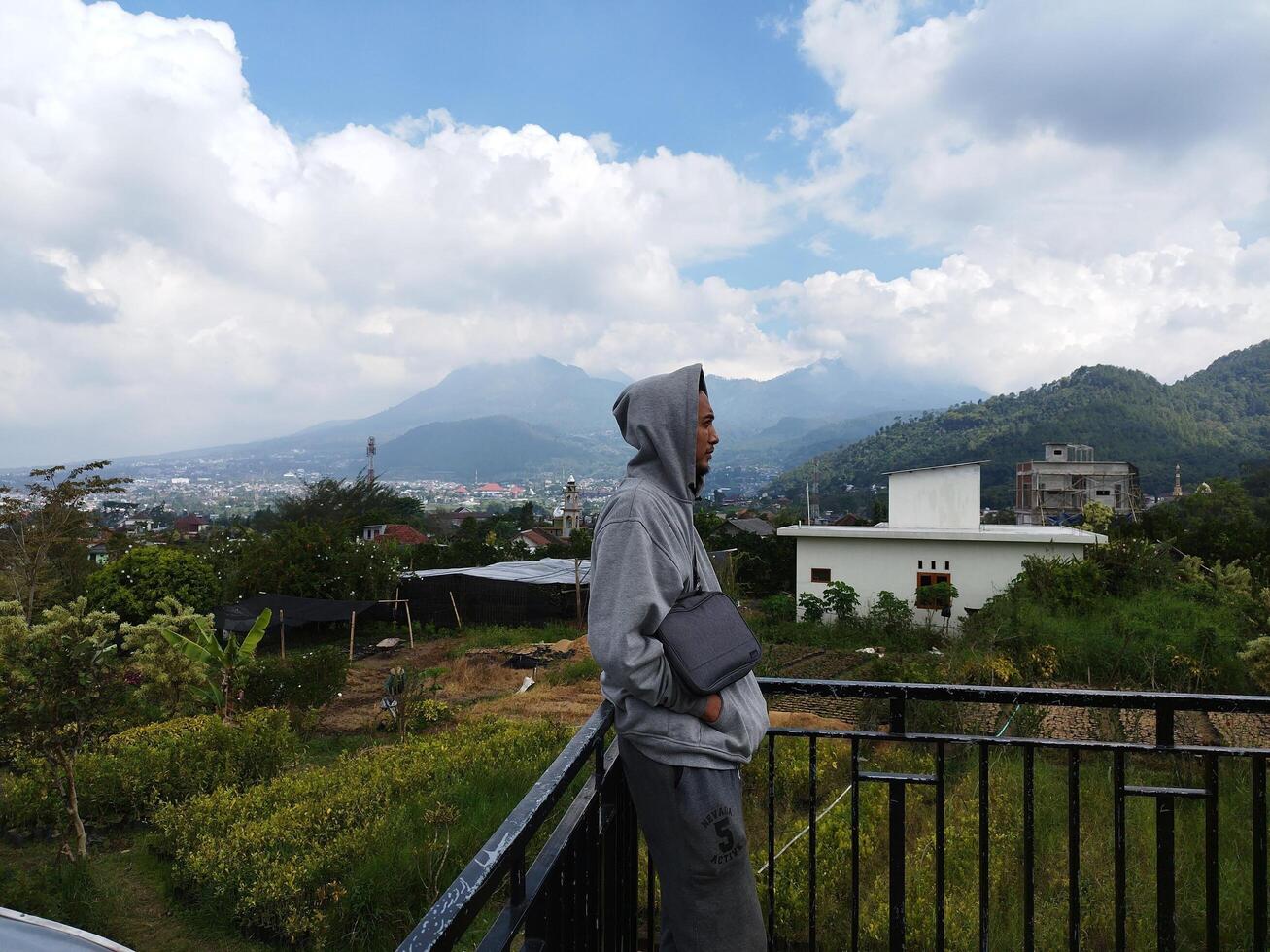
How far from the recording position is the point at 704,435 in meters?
1.83

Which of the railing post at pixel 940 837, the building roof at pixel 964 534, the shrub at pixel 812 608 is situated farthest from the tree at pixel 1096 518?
the railing post at pixel 940 837

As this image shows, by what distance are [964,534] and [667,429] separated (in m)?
15.7

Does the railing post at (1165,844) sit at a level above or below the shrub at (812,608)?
above

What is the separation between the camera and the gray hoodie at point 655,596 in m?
1.53

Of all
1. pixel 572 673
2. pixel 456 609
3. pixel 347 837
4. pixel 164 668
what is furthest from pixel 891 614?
pixel 347 837

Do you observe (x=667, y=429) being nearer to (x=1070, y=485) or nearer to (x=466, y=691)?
(x=466, y=691)

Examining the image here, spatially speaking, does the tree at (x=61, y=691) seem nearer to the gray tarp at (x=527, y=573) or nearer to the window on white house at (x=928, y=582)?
the gray tarp at (x=527, y=573)

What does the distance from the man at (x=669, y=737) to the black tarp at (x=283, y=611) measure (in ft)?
49.6

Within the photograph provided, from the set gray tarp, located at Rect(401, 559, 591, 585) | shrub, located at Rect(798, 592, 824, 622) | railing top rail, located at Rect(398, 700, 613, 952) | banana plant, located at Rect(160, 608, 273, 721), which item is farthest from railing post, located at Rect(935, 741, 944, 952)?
gray tarp, located at Rect(401, 559, 591, 585)

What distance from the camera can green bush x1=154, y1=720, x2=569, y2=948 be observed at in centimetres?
471

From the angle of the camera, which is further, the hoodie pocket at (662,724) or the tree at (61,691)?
the tree at (61,691)

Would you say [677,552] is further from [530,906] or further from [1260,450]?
[1260,450]

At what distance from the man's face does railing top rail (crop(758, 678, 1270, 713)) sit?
2.08 feet

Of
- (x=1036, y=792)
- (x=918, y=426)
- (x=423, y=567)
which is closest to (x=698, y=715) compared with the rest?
(x=1036, y=792)
